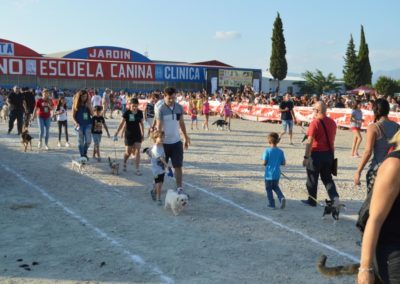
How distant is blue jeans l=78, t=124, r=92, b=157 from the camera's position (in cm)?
1162

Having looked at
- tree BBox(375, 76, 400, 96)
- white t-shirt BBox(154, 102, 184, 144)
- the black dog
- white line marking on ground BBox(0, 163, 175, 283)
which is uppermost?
tree BBox(375, 76, 400, 96)

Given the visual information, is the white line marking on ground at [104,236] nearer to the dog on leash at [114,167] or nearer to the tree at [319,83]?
the dog on leash at [114,167]

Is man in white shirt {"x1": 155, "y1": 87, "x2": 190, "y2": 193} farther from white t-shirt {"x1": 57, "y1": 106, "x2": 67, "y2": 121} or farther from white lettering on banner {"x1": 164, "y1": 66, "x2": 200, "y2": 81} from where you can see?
white lettering on banner {"x1": 164, "y1": 66, "x2": 200, "y2": 81}

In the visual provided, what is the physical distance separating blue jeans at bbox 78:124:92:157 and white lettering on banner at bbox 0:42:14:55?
160 feet

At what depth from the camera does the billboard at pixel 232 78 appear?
4844 centimetres

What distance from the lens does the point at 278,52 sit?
198 feet

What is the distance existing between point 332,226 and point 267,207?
1311mm

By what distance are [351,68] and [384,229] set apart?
6021 centimetres

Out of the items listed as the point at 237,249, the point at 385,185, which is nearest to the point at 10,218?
the point at 237,249

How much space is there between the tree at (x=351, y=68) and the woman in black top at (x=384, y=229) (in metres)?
59.8

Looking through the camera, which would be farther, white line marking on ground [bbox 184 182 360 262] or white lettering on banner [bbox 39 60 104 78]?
white lettering on banner [bbox 39 60 104 78]

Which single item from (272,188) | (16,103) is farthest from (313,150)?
(16,103)

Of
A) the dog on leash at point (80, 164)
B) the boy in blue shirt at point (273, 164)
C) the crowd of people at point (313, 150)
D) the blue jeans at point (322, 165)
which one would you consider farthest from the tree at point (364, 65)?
the boy in blue shirt at point (273, 164)

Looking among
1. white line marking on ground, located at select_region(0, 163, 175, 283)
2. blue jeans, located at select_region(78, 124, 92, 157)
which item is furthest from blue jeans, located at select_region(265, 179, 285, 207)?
blue jeans, located at select_region(78, 124, 92, 157)
